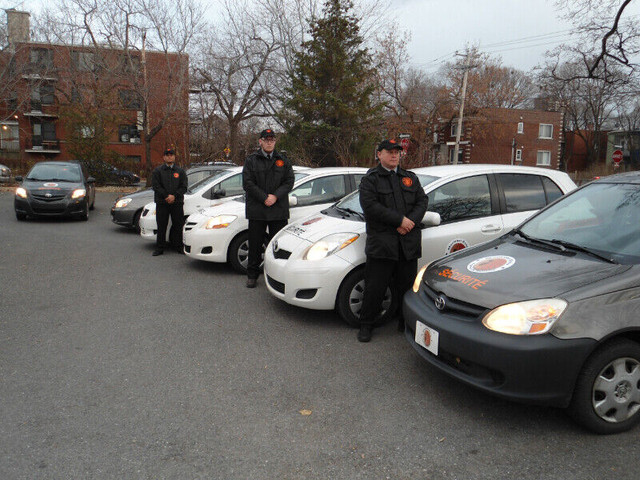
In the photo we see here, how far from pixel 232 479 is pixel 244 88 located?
31.5 m

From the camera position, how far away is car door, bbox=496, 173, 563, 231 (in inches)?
207

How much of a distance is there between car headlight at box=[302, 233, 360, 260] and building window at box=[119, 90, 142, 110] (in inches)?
942

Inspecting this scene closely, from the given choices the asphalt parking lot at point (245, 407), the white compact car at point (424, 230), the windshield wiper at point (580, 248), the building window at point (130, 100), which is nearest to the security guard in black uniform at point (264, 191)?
the white compact car at point (424, 230)

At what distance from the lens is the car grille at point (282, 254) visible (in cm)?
511

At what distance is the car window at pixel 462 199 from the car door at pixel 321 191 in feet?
7.33

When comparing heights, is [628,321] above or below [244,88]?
below

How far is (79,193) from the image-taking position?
12695 millimetres

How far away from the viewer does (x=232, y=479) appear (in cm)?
254

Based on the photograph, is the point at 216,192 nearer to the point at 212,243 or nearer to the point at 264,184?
the point at 212,243

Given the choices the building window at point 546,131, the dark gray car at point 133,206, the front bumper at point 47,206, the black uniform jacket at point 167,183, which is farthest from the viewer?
the building window at point 546,131

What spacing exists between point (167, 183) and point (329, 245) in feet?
14.3

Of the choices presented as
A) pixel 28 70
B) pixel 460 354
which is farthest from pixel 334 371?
pixel 28 70

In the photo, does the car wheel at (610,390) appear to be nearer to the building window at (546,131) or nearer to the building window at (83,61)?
the building window at (83,61)

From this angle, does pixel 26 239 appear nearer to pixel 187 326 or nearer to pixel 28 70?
pixel 187 326
